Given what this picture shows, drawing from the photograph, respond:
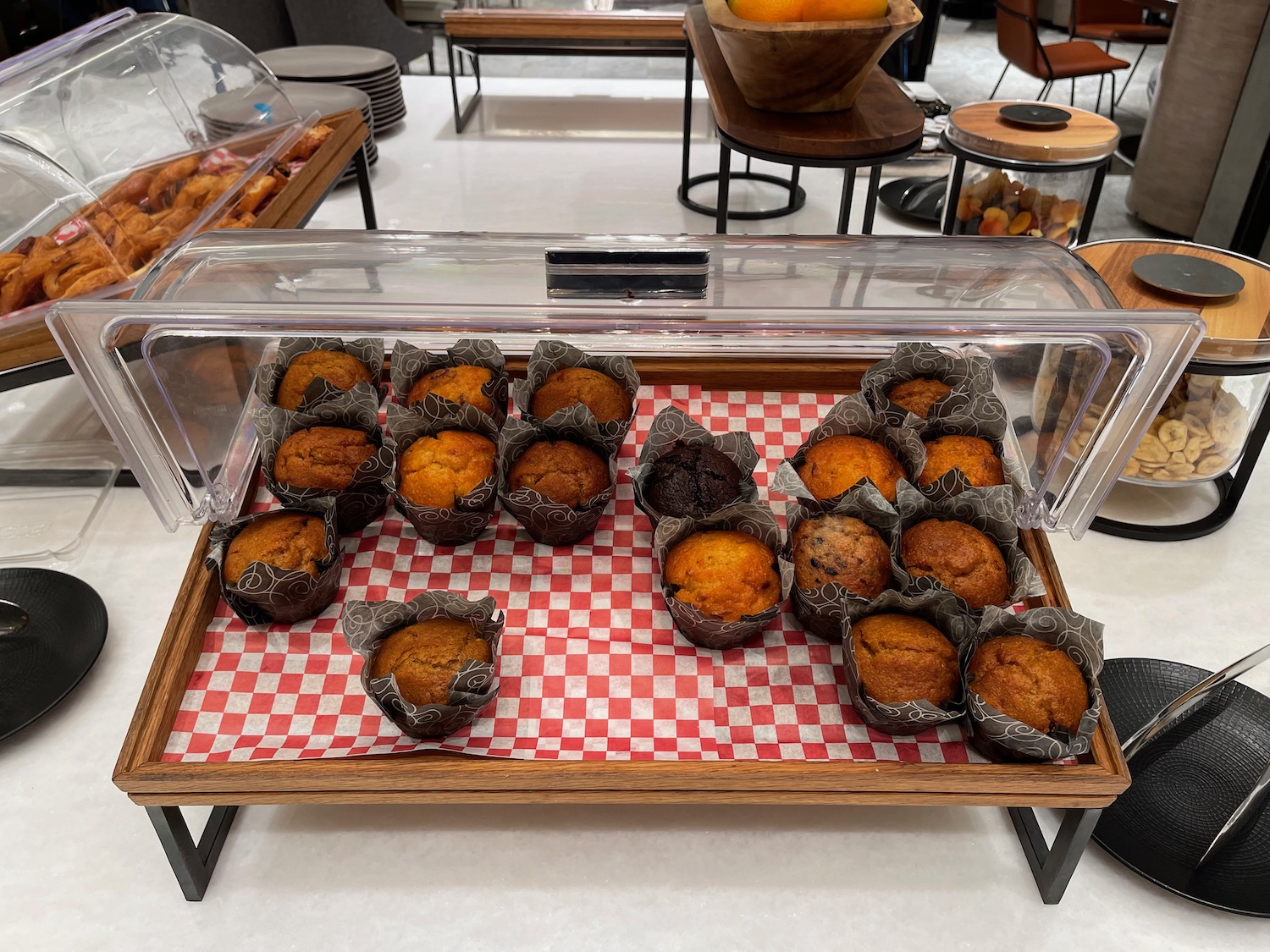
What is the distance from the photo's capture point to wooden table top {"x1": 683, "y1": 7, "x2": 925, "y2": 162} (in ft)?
5.94

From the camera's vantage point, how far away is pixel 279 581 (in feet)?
4.33

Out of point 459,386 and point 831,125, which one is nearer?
point 459,386

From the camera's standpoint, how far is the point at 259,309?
3.86 ft

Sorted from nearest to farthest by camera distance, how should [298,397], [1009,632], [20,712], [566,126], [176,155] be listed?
[1009,632], [20,712], [298,397], [176,155], [566,126]

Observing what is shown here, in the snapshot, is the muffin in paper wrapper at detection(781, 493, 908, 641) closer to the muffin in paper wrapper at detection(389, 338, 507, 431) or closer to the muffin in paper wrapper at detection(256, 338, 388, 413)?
the muffin in paper wrapper at detection(389, 338, 507, 431)

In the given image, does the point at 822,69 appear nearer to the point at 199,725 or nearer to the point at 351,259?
the point at 351,259

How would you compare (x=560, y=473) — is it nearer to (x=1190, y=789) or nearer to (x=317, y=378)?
(x=317, y=378)

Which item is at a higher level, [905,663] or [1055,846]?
[905,663]

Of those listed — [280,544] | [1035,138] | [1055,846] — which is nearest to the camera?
[1055,846]

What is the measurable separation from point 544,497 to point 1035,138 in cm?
179

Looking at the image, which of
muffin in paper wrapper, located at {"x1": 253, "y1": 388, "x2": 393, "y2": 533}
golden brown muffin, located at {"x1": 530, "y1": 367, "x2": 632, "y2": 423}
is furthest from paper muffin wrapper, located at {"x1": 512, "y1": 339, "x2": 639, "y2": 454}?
muffin in paper wrapper, located at {"x1": 253, "y1": 388, "x2": 393, "y2": 533}

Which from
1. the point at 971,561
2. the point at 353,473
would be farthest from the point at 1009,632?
the point at 353,473

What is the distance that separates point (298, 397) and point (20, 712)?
2.23 feet

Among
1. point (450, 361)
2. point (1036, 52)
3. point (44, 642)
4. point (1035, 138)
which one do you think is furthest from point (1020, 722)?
point (1036, 52)
